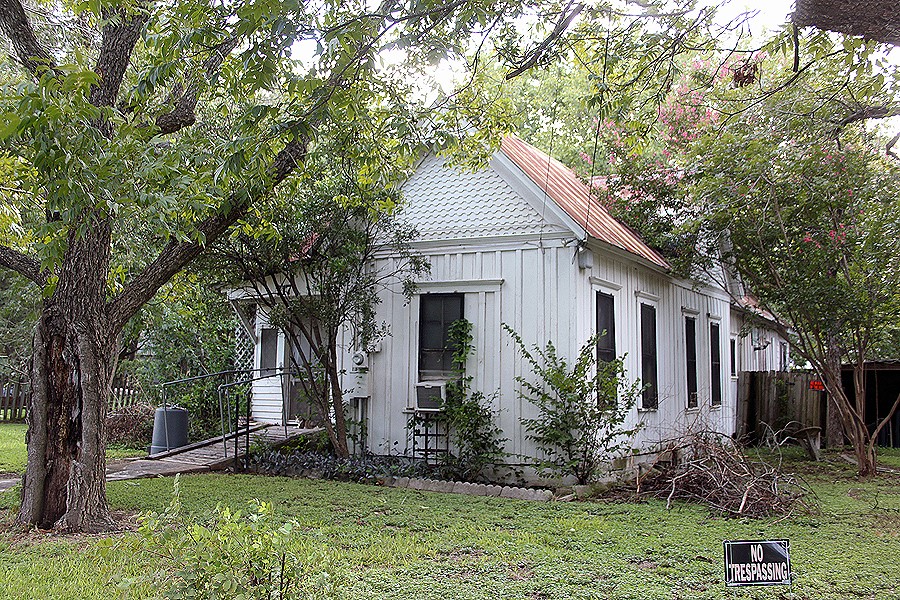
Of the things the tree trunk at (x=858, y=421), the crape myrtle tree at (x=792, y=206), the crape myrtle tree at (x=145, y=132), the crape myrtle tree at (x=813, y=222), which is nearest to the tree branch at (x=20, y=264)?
the crape myrtle tree at (x=145, y=132)

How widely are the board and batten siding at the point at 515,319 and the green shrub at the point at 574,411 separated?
27cm

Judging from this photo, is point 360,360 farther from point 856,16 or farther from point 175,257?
point 856,16

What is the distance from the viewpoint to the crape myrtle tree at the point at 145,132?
5246mm

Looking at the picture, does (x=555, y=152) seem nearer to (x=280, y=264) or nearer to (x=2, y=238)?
(x=280, y=264)

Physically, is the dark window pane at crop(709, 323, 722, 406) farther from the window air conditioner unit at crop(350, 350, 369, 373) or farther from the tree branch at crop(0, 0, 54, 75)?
the tree branch at crop(0, 0, 54, 75)

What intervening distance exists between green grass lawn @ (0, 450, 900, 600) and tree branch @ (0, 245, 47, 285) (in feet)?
7.90

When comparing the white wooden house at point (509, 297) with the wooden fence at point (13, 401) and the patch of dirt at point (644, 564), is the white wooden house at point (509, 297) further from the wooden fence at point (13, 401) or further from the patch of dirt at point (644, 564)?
the wooden fence at point (13, 401)

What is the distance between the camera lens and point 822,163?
1102 centimetres

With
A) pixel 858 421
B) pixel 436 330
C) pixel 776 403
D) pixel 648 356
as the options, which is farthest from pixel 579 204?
pixel 776 403

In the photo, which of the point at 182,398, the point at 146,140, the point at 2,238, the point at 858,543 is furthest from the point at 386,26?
the point at 182,398

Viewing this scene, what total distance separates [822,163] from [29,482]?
→ 1060cm

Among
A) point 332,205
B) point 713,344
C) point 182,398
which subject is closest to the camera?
point 332,205

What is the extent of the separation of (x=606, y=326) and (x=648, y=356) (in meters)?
1.66

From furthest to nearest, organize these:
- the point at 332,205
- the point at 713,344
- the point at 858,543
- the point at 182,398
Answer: the point at 713,344, the point at 182,398, the point at 332,205, the point at 858,543
